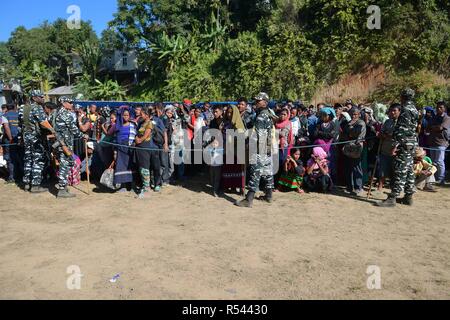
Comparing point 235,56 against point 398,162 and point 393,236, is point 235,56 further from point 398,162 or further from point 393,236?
point 393,236

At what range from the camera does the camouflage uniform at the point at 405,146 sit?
634 centimetres

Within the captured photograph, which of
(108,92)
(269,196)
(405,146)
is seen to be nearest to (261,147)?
(269,196)

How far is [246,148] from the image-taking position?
712 cm

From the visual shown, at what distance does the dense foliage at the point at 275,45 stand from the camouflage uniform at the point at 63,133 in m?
12.0

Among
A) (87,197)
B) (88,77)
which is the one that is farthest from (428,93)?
(88,77)

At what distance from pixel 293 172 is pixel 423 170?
2565mm

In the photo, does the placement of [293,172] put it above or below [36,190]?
above

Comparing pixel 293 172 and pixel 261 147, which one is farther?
pixel 293 172

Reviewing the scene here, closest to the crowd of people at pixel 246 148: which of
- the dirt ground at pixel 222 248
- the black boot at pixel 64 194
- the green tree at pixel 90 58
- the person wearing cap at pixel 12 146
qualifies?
the black boot at pixel 64 194

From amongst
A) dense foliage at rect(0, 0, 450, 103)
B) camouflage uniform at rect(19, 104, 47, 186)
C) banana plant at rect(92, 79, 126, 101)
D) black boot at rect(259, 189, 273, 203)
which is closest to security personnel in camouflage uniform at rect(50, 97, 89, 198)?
camouflage uniform at rect(19, 104, 47, 186)

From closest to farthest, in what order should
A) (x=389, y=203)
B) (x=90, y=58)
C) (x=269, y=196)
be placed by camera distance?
→ (x=389, y=203)
(x=269, y=196)
(x=90, y=58)

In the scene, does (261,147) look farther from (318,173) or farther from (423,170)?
(423,170)

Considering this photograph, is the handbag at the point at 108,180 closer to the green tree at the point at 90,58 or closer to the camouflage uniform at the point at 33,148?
the camouflage uniform at the point at 33,148
